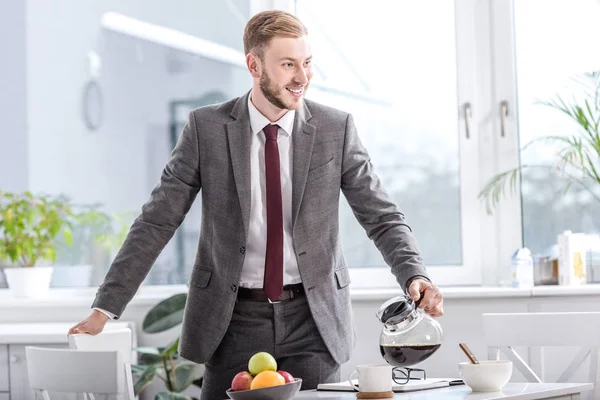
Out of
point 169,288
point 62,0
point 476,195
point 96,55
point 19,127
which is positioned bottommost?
point 169,288

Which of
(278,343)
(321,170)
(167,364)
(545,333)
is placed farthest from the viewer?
(167,364)

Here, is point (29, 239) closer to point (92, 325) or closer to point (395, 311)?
point (92, 325)

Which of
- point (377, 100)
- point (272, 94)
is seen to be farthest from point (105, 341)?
point (377, 100)

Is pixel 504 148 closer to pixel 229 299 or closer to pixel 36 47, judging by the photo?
pixel 229 299

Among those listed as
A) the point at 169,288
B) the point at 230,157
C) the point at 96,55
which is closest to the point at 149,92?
the point at 96,55

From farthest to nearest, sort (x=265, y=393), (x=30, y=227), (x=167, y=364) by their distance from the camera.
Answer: (x=30, y=227) < (x=167, y=364) < (x=265, y=393)

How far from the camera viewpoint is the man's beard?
7.75 feet

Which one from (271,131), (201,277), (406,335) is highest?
(271,131)

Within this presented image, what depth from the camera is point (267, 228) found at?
2.38 m

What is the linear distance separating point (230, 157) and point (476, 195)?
1622mm

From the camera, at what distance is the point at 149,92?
13.2 ft

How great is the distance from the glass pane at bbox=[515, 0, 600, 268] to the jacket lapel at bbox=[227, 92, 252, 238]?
65.3 inches

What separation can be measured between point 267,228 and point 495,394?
30.3 inches

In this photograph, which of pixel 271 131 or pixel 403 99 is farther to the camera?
pixel 403 99
